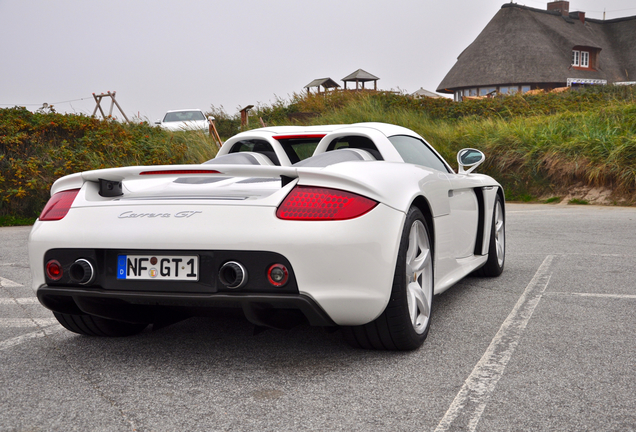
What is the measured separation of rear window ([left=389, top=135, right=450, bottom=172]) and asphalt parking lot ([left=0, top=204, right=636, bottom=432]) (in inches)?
37.9

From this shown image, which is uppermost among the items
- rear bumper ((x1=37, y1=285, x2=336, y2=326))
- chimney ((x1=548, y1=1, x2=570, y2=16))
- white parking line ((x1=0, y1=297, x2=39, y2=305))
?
chimney ((x1=548, y1=1, x2=570, y2=16))

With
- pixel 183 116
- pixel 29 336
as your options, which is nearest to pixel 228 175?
pixel 29 336

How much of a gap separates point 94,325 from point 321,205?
1573 millimetres

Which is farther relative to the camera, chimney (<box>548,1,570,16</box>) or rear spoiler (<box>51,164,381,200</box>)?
chimney (<box>548,1,570,16</box>)

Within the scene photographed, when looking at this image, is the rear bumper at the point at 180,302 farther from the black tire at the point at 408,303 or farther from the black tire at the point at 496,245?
the black tire at the point at 496,245

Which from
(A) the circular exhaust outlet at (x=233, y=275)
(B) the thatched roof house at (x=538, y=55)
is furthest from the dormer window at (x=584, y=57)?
(A) the circular exhaust outlet at (x=233, y=275)

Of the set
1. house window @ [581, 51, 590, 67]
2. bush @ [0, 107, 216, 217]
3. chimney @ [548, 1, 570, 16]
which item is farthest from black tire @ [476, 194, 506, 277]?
chimney @ [548, 1, 570, 16]

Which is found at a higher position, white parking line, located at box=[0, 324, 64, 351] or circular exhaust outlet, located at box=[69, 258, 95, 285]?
circular exhaust outlet, located at box=[69, 258, 95, 285]

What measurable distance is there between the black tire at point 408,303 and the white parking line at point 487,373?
1.16 feet

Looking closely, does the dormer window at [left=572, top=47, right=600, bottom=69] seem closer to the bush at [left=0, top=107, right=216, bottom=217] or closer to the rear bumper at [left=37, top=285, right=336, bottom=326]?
the bush at [left=0, top=107, right=216, bottom=217]

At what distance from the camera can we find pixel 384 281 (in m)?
2.86

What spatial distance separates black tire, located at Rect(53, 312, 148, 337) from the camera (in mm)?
3488

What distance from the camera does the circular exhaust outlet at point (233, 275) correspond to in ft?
8.93

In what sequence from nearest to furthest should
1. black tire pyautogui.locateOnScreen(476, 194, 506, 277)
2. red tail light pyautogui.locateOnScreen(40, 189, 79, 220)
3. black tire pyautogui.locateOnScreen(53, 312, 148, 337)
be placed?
red tail light pyautogui.locateOnScreen(40, 189, 79, 220), black tire pyautogui.locateOnScreen(53, 312, 148, 337), black tire pyautogui.locateOnScreen(476, 194, 506, 277)
